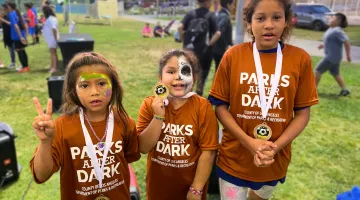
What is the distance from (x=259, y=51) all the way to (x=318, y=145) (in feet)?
10.0

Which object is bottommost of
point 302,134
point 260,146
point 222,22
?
point 302,134

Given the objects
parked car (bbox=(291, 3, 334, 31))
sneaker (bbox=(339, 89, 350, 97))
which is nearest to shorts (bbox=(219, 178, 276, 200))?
sneaker (bbox=(339, 89, 350, 97))

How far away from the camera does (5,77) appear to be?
309 inches

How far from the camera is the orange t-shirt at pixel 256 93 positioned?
1760 millimetres

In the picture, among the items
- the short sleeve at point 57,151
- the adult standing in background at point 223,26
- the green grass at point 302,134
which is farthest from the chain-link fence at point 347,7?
the short sleeve at point 57,151

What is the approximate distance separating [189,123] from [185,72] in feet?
0.99

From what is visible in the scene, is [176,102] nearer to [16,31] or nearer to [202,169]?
[202,169]

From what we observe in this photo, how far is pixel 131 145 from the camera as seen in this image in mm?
1796

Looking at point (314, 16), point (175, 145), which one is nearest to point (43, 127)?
point (175, 145)

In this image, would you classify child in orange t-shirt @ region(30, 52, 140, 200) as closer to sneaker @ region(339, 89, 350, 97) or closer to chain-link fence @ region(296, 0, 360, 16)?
sneaker @ region(339, 89, 350, 97)

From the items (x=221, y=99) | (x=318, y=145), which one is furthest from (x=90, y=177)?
(x=318, y=145)

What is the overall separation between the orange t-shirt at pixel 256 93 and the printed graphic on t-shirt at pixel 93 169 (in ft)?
2.26

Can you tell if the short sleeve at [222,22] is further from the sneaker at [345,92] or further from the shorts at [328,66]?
the sneaker at [345,92]

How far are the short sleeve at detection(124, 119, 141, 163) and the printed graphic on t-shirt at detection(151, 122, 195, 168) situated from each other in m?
0.14
